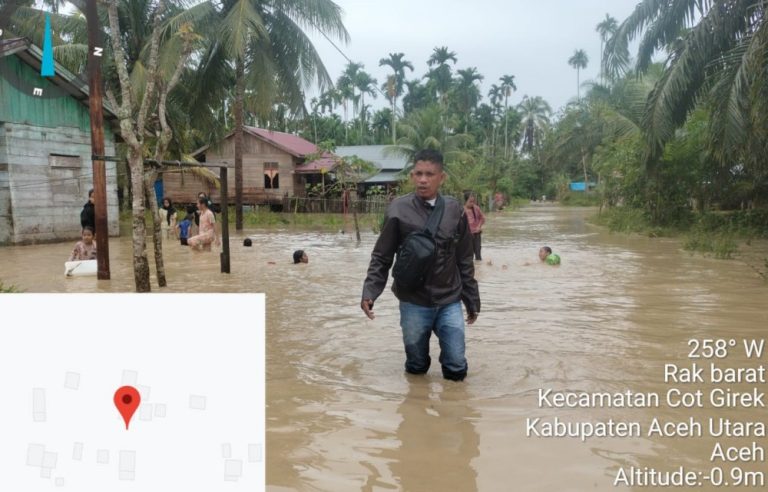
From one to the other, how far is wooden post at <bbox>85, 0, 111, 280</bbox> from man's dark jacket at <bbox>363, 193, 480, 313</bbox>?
20.2 feet

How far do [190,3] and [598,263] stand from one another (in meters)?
14.9

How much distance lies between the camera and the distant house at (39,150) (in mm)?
16484

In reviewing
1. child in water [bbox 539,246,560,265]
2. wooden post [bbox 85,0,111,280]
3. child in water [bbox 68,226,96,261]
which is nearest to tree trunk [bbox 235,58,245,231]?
child in water [bbox 68,226,96,261]

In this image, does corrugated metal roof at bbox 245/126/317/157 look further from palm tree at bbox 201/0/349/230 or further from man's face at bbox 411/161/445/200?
man's face at bbox 411/161/445/200

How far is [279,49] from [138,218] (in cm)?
1653

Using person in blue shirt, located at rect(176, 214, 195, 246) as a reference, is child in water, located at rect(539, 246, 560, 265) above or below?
below

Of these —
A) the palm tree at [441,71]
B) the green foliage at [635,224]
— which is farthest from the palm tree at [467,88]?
the green foliage at [635,224]

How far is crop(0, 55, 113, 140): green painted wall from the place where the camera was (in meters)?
16.4

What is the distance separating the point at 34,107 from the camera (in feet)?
56.3

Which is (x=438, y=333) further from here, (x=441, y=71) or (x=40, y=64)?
(x=441, y=71)

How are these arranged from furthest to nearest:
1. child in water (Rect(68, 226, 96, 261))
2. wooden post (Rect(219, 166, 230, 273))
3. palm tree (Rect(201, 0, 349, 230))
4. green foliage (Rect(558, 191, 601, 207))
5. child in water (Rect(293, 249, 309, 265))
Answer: green foliage (Rect(558, 191, 601, 207)) < palm tree (Rect(201, 0, 349, 230)) < child in water (Rect(293, 249, 309, 265)) < child in water (Rect(68, 226, 96, 261)) < wooden post (Rect(219, 166, 230, 273))

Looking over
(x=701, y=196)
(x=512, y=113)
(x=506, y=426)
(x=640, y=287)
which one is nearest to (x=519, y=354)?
(x=506, y=426)

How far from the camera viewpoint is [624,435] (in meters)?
3.73

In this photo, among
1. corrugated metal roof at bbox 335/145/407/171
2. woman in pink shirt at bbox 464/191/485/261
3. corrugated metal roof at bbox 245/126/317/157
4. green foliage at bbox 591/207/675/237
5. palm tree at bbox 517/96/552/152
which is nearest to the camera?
woman in pink shirt at bbox 464/191/485/261
